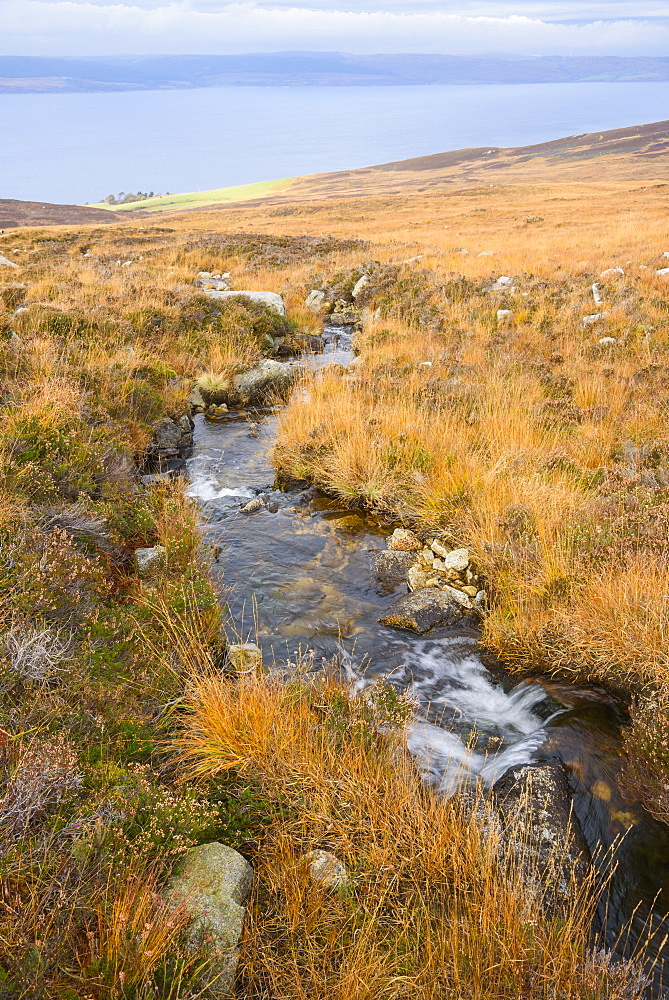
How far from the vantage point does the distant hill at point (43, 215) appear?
6700 cm

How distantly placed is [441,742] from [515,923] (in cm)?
165

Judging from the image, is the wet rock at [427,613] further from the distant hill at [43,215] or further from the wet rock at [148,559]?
the distant hill at [43,215]

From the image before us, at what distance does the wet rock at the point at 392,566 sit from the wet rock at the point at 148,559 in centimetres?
223

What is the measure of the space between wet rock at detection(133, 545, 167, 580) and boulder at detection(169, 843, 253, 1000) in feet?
9.70

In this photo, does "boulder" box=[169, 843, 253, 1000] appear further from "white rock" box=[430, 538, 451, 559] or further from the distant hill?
the distant hill

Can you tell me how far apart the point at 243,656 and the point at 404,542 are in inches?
101

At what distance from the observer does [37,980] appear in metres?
1.96

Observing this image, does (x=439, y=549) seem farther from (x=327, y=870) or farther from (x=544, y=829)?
(x=327, y=870)

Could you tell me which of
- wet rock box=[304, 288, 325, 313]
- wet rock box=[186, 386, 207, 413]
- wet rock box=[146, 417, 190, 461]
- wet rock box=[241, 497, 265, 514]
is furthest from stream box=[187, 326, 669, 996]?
wet rock box=[304, 288, 325, 313]

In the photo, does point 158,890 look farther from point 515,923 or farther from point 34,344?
point 34,344

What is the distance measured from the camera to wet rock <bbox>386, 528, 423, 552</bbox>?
6426mm

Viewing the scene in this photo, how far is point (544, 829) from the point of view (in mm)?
3158

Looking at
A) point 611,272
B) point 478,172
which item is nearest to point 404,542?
point 611,272

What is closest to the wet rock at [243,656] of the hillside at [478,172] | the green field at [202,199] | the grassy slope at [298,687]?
the grassy slope at [298,687]
